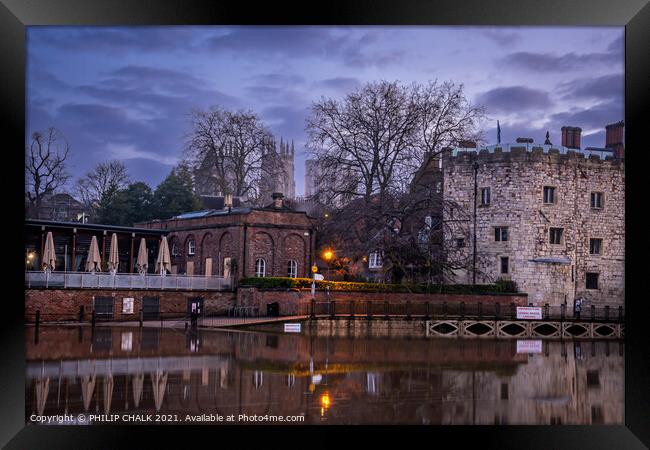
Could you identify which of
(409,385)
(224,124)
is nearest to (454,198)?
(224,124)

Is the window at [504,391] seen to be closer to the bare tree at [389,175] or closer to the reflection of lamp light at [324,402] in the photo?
the reflection of lamp light at [324,402]

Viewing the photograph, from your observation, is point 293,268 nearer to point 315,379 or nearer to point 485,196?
point 485,196

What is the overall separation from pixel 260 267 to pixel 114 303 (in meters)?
7.01

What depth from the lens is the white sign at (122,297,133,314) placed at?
1040 inches

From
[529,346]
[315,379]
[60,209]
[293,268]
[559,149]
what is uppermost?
Answer: [559,149]

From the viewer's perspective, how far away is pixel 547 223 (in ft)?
105

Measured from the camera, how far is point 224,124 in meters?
39.0

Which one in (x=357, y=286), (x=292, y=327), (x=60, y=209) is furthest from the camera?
(x=60, y=209)

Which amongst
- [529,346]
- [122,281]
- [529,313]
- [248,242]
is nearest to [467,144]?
[529,313]

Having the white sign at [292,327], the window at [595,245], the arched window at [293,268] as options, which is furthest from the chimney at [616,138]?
the white sign at [292,327]

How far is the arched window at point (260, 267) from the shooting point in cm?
3155

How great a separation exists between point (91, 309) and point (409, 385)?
45.7 feet

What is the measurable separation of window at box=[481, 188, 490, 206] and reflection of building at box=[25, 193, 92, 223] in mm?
16001

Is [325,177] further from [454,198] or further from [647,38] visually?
[647,38]
